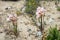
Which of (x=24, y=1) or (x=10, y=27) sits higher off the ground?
(x=24, y=1)

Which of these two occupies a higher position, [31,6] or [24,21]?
[31,6]

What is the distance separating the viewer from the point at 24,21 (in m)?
Result: 6.18

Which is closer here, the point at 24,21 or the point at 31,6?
Answer: the point at 24,21

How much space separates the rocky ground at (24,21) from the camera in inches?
216

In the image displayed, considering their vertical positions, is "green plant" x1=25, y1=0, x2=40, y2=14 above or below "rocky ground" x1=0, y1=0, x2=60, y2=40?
above

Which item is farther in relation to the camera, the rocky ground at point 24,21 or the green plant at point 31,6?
the green plant at point 31,6

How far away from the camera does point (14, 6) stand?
7.13 meters

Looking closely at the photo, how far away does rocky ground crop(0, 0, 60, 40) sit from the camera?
5488 millimetres

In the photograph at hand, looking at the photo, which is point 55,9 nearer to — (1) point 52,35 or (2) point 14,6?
(2) point 14,6

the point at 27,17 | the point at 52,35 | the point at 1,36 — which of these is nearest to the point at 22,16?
the point at 27,17

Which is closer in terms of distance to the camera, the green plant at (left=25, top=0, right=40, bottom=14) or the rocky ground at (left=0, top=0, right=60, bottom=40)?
the rocky ground at (left=0, top=0, right=60, bottom=40)

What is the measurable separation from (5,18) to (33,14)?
859 millimetres

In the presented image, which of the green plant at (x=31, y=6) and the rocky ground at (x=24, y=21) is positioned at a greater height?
the green plant at (x=31, y=6)

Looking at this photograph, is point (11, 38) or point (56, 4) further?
point (56, 4)
